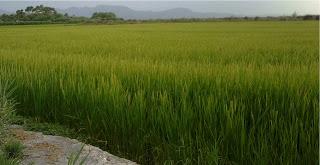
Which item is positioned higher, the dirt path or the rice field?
the rice field

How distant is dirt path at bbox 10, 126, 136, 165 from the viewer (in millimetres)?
2850

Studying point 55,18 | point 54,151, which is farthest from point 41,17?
point 54,151

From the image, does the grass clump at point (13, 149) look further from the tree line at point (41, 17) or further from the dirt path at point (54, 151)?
the tree line at point (41, 17)

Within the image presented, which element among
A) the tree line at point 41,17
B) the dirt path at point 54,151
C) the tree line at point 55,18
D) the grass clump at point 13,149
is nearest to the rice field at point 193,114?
the dirt path at point 54,151

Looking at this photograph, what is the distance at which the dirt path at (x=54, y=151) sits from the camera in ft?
9.35

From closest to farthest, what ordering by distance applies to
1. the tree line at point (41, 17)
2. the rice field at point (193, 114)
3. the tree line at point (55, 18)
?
the rice field at point (193, 114) < the tree line at point (55, 18) < the tree line at point (41, 17)

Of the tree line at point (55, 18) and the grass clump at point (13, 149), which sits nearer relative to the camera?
the grass clump at point (13, 149)

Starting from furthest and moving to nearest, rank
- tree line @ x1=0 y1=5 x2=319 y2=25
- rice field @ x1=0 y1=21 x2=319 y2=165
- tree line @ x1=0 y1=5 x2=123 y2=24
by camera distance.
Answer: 1. tree line @ x1=0 y1=5 x2=123 y2=24
2. tree line @ x1=0 y1=5 x2=319 y2=25
3. rice field @ x1=0 y1=21 x2=319 y2=165

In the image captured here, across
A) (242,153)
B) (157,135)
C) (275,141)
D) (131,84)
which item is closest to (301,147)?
(275,141)

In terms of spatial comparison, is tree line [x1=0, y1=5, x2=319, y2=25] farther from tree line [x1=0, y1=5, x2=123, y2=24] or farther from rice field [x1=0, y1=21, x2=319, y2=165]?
rice field [x1=0, y1=21, x2=319, y2=165]

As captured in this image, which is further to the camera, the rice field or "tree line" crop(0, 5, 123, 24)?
"tree line" crop(0, 5, 123, 24)

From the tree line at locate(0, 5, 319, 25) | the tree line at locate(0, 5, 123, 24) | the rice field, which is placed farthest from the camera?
the tree line at locate(0, 5, 123, 24)

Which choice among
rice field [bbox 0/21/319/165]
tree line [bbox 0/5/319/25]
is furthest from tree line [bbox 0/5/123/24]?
rice field [bbox 0/21/319/165]

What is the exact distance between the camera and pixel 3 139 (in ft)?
10.2
